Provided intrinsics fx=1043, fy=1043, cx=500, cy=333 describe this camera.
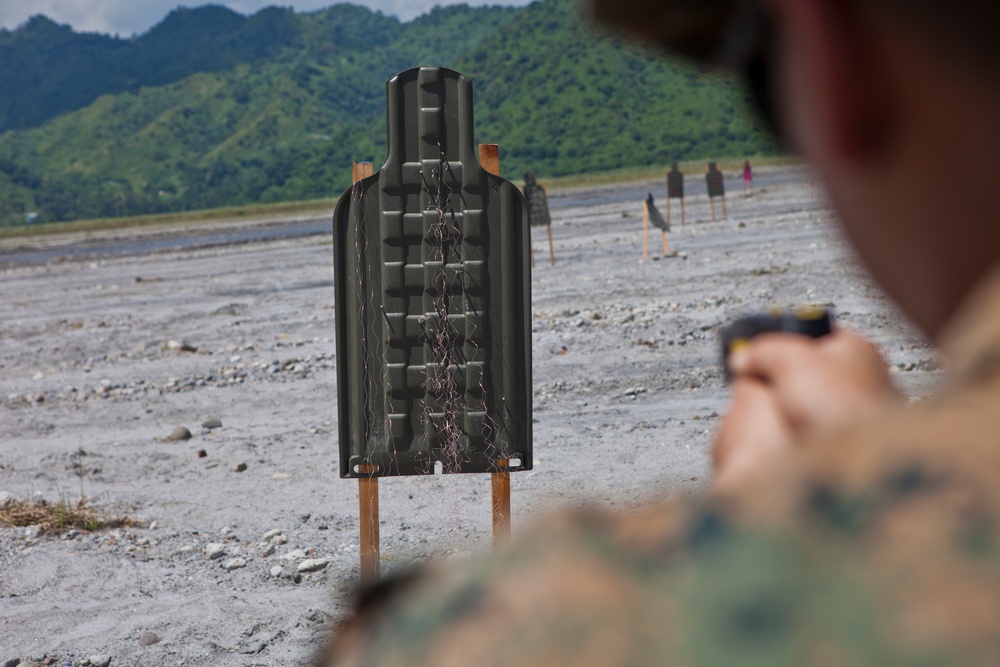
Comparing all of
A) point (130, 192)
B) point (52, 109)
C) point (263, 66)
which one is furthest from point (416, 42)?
point (130, 192)

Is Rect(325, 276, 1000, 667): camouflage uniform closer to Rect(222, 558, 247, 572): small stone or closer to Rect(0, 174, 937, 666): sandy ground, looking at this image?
Rect(0, 174, 937, 666): sandy ground

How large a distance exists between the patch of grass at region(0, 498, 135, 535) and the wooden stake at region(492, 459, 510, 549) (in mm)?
2657

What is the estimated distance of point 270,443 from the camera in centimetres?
735

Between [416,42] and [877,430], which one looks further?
[416,42]

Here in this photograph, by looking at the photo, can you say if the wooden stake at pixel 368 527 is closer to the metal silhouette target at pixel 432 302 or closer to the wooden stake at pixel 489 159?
the metal silhouette target at pixel 432 302

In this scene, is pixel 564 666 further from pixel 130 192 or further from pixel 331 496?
pixel 130 192

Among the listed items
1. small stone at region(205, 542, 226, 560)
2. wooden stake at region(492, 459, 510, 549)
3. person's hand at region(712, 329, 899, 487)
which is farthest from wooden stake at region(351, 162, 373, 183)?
person's hand at region(712, 329, 899, 487)

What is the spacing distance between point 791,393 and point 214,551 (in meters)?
5.02

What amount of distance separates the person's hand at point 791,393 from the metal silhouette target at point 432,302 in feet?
10.1

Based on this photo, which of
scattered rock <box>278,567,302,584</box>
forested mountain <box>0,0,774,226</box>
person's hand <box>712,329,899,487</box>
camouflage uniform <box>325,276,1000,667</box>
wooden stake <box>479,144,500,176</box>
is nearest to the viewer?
camouflage uniform <box>325,276,1000,667</box>

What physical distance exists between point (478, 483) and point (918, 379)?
3.39m

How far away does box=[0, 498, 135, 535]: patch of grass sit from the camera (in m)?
5.75

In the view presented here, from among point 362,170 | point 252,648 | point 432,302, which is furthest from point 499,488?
point 362,170

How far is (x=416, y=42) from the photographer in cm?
18075
